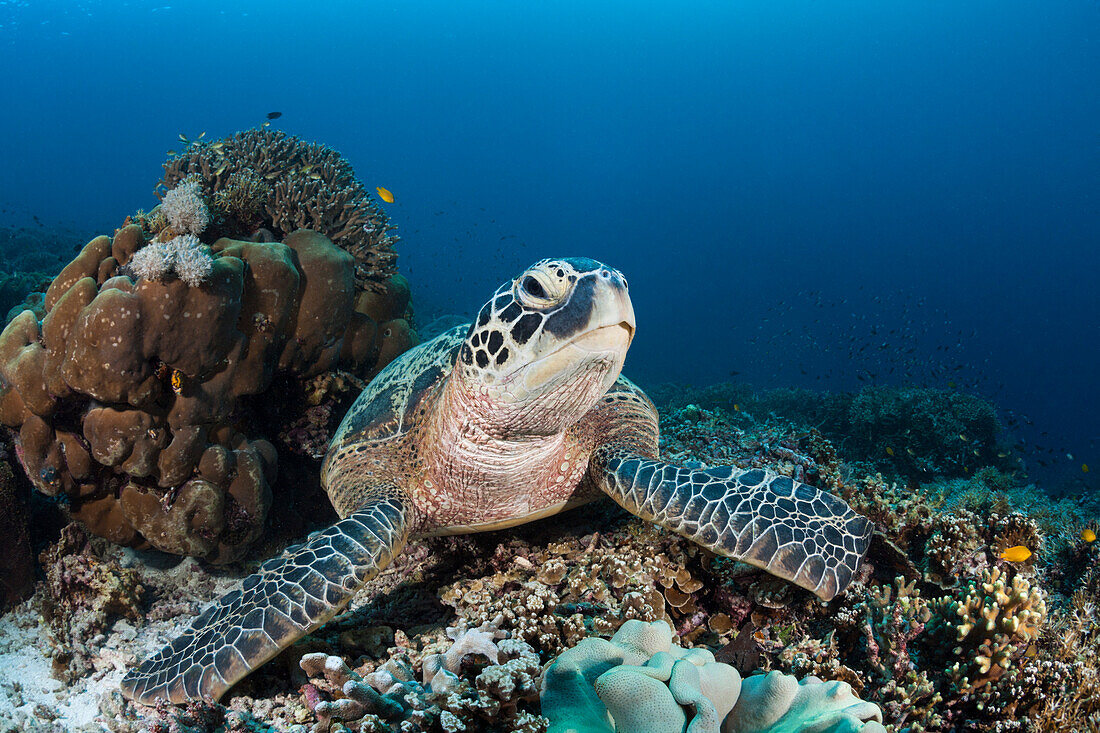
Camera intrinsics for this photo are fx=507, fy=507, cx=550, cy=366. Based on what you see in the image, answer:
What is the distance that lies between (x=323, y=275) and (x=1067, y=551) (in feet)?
19.4

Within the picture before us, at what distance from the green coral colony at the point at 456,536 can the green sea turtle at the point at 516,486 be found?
0.02 m

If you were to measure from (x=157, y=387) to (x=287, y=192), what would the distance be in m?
2.46

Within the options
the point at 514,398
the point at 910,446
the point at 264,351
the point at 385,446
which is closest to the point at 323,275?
the point at 264,351

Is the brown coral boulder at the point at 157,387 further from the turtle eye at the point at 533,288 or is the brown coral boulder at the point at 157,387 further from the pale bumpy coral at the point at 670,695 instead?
the pale bumpy coral at the point at 670,695

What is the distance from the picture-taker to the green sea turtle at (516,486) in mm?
2178

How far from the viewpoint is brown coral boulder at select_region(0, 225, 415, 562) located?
3.41m

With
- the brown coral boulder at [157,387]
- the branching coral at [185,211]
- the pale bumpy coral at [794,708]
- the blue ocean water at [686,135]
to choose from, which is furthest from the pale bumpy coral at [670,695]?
the blue ocean water at [686,135]

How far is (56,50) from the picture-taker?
89.8 meters

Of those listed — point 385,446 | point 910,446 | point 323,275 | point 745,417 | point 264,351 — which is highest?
point 323,275

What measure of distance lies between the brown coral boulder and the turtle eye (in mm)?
2689

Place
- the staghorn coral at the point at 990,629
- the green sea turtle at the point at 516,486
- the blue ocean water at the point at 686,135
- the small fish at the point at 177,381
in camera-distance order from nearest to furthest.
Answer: the staghorn coral at the point at 990,629 → the green sea turtle at the point at 516,486 → the small fish at the point at 177,381 → the blue ocean water at the point at 686,135

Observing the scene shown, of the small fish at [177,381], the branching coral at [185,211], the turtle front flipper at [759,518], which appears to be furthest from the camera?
the branching coral at [185,211]

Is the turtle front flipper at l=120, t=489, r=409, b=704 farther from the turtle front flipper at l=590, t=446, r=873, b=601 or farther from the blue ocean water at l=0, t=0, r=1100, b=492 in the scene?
the blue ocean water at l=0, t=0, r=1100, b=492

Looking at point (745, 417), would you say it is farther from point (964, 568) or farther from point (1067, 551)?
point (964, 568)
